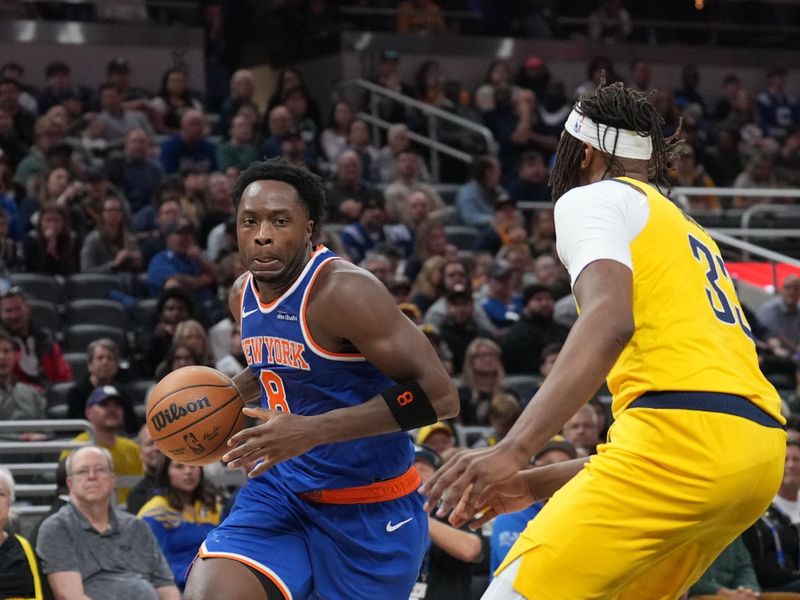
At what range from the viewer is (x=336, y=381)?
4617 millimetres

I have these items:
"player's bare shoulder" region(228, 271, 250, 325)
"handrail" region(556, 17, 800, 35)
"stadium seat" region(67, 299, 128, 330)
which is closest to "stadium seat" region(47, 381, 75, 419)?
"stadium seat" region(67, 299, 128, 330)

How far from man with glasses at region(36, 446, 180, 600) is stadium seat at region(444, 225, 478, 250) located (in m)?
6.62

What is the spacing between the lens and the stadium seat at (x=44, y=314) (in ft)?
34.3

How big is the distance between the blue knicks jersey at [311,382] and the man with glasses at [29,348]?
203 inches

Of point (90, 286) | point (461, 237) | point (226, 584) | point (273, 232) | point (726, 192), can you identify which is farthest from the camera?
point (726, 192)

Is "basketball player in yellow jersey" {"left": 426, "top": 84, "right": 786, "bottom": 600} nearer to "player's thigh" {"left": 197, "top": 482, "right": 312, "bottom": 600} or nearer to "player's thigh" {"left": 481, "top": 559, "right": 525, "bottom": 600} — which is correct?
"player's thigh" {"left": 481, "top": 559, "right": 525, "bottom": 600}

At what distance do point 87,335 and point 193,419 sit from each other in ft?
19.1

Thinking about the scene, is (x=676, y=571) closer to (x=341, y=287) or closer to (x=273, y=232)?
(x=341, y=287)

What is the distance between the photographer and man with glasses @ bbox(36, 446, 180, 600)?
6.98 m

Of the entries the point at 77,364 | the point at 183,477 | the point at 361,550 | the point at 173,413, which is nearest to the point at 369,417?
the point at 361,550

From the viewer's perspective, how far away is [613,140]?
12.1 ft

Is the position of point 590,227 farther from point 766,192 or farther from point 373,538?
point 766,192

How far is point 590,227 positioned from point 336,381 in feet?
4.99

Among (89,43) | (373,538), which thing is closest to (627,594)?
(373,538)
